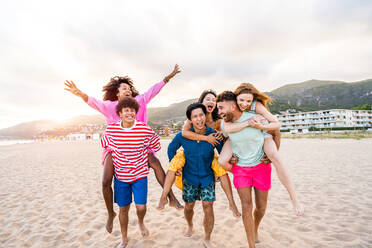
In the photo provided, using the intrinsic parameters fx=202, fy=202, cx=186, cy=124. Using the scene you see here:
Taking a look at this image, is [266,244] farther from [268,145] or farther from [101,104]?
[101,104]

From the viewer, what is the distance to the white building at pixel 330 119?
79.9 metres

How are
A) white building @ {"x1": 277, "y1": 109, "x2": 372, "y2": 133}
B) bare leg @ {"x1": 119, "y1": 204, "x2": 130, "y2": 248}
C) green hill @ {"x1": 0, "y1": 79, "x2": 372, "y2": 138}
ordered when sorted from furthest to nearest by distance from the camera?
green hill @ {"x1": 0, "y1": 79, "x2": 372, "y2": 138} < white building @ {"x1": 277, "y1": 109, "x2": 372, "y2": 133} < bare leg @ {"x1": 119, "y1": 204, "x2": 130, "y2": 248}

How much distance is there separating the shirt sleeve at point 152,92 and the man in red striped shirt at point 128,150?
0.54 meters

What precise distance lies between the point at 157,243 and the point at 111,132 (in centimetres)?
215

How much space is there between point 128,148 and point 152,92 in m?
1.18

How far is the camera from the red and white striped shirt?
3.01m

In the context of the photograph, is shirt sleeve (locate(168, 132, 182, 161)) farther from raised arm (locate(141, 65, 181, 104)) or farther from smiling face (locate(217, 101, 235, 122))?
raised arm (locate(141, 65, 181, 104))

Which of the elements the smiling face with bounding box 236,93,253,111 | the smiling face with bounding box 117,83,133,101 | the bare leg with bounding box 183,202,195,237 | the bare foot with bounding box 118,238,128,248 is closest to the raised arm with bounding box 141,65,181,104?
the smiling face with bounding box 117,83,133,101

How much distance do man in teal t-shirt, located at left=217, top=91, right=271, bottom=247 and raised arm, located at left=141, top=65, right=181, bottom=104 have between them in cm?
126

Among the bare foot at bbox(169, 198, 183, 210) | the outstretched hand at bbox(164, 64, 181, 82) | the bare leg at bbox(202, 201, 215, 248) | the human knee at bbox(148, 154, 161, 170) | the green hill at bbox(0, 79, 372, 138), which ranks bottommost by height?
the bare leg at bbox(202, 201, 215, 248)

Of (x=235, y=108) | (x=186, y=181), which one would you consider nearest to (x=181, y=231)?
(x=186, y=181)

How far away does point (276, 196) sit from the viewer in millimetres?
6336

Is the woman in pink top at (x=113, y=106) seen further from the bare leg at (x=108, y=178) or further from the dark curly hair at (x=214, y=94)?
the dark curly hair at (x=214, y=94)

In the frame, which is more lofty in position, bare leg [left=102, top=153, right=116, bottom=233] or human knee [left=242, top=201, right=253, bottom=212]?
bare leg [left=102, top=153, right=116, bottom=233]
